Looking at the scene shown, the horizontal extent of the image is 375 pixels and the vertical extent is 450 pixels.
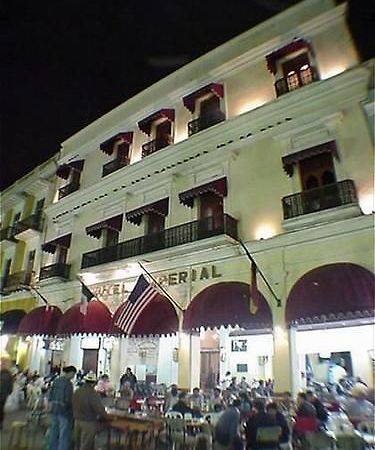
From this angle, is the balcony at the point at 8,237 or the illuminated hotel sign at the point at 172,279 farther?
the balcony at the point at 8,237

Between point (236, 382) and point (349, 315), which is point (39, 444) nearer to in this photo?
point (236, 382)

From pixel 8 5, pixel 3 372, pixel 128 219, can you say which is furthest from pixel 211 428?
pixel 8 5

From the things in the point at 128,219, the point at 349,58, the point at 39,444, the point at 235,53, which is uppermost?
the point at 235,53

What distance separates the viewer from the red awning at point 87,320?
232 centimetres

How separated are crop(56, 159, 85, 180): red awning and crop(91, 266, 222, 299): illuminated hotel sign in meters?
1.18

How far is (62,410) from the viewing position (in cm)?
204

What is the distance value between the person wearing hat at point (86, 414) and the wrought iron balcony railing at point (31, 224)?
142 centimetres

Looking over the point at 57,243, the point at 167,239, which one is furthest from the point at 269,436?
the point at 57,243

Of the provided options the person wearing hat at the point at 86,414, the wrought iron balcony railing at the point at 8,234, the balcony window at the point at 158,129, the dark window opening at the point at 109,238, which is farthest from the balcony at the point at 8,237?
the balcony window at the point at 158,129

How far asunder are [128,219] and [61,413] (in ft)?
5.46

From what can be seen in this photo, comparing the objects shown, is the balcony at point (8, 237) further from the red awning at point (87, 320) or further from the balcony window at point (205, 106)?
Result: the balcony window at point (205, 106)

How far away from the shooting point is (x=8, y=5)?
2.00 meters

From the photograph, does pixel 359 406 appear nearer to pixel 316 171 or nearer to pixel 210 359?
pixel 210 359

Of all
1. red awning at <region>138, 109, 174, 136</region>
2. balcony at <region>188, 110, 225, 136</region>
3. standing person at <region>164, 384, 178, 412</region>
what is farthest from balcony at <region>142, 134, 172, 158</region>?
standing person at <region>164, 384, 178, 412</region>
